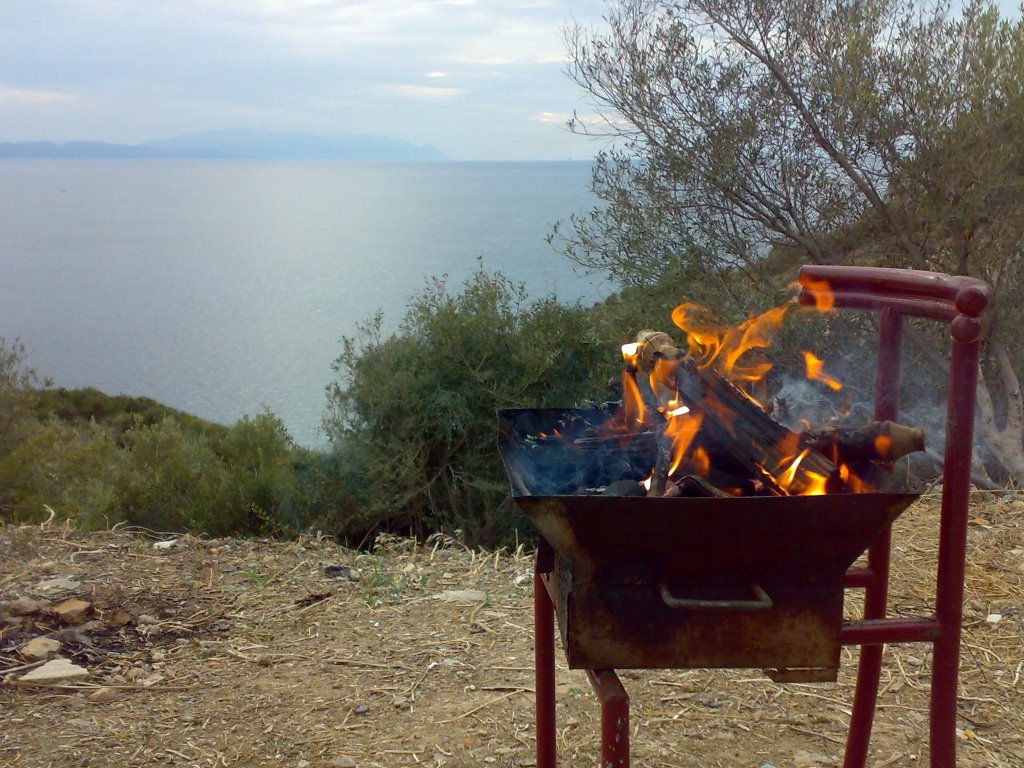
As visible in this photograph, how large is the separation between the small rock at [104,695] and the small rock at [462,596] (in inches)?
55.6

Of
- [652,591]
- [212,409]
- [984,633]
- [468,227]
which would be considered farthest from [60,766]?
[468,227]

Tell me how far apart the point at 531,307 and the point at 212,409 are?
1811 cm

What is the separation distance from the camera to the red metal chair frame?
5.70 ft

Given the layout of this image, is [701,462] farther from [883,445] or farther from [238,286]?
[238,286]

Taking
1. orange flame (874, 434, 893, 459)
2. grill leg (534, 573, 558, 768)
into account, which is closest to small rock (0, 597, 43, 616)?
grill leg (534, 573, 558, 768)

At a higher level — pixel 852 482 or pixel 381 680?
pixel 852 482

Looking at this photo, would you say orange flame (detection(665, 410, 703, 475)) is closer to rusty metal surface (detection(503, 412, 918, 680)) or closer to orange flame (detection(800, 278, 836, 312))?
rusty metal surface (detection(503, 412, 918, 680))

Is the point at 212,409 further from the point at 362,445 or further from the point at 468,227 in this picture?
the point at 468,227

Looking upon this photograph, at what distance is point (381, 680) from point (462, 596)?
2.70 ft

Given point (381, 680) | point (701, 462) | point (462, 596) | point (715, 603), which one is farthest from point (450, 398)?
point (715, 603)

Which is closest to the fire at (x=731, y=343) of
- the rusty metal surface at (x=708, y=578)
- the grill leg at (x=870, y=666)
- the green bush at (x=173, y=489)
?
the grill leg at (x=870, y=666)

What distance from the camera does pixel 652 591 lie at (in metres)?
1.74

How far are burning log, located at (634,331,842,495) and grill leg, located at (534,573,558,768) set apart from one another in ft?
1.82

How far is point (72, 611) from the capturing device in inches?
154
